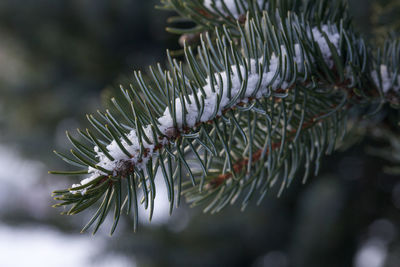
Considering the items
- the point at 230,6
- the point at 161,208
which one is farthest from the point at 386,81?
the point at 161,208

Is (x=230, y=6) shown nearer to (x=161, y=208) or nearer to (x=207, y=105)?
(x=207, y=105)

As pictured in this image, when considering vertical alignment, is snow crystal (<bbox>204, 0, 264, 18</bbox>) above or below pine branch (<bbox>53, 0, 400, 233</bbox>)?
above

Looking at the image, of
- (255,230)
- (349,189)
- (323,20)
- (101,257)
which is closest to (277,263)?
(255,230)

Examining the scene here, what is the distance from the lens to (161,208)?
79 cm

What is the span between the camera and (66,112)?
112 centimetres

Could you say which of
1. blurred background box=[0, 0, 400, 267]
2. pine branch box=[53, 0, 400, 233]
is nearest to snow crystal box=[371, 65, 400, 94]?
pine branch box=[53, 0, 400, 233]

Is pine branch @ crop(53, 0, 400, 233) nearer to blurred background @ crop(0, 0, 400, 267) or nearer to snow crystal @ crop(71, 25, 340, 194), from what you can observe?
snow crystal @ crop(71, 25, 340, 194)

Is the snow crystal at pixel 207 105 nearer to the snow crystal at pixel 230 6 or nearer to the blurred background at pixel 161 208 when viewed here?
the snow crystal at pixel 230 6

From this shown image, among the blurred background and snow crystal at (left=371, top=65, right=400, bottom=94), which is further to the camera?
the blurred background

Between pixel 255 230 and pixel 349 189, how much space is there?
25 centimetres

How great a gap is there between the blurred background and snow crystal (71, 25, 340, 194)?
64 centimetres

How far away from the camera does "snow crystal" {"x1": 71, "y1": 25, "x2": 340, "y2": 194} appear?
7.1 inches

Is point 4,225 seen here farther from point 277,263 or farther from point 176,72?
point 176,72

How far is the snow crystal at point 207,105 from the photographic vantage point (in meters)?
0.18
